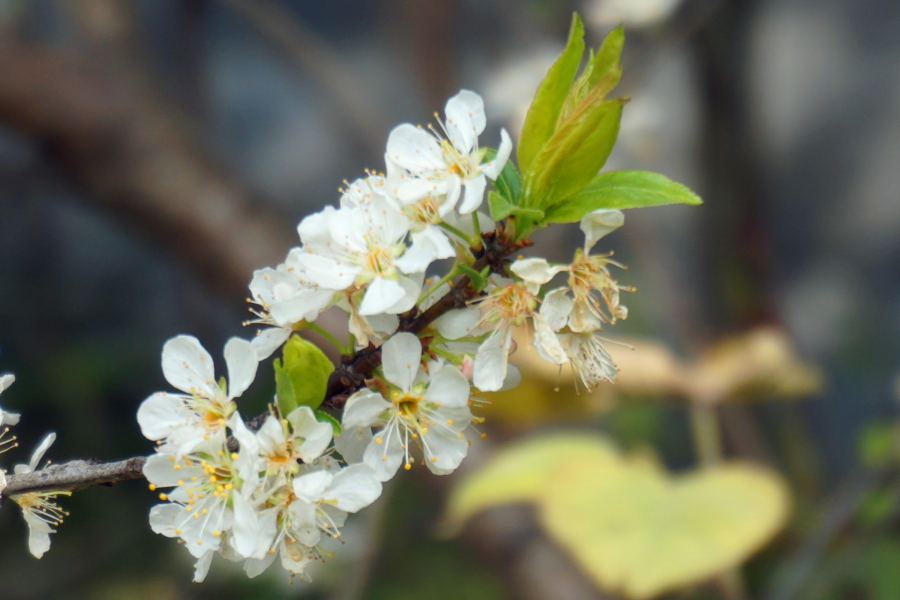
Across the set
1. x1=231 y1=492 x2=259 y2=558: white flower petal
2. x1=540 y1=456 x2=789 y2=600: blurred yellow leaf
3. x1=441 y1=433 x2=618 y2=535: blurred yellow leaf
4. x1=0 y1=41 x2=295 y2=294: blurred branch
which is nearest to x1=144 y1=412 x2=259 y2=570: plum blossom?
x1=231 y1=492 x2=259 y2=558: white flower petal

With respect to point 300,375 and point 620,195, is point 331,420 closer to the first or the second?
point 300,375

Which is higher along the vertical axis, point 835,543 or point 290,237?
point 290,237

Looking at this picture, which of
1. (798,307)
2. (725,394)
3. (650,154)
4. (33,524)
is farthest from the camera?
(798,307)

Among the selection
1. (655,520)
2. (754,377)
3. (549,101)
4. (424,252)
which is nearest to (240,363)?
(424,252)

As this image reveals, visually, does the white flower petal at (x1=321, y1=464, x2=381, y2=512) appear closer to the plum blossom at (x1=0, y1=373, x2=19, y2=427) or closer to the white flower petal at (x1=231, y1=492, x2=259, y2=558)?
the white flower petal at (x1=231, y1=492, x2=259, y2=558)

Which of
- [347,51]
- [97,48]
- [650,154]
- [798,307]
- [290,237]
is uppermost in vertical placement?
[97,48]

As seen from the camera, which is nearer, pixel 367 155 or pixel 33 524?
pixel 33 524

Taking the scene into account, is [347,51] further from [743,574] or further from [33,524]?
[33,524]

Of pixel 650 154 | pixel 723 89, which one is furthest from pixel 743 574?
pixel 723 89
